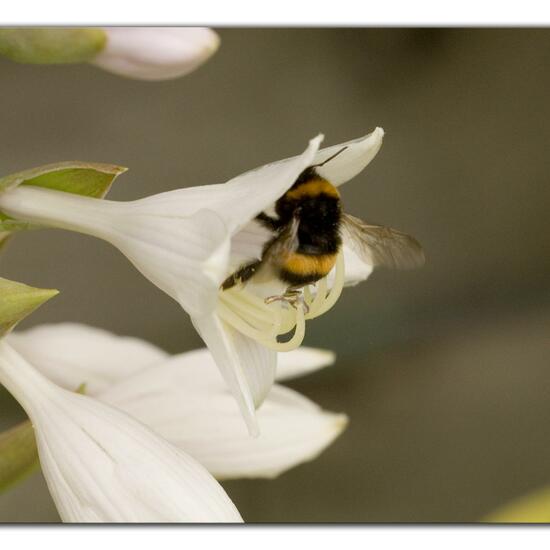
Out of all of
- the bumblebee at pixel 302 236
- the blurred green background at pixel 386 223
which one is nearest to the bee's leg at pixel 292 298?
the bumblebee at pixel 302 236

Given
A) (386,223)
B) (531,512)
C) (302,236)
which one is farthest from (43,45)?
(386,223)

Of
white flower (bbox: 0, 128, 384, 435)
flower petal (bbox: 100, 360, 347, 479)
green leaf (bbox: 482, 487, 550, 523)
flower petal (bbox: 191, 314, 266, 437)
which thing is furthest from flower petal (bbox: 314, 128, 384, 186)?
green leaf (bbox: 482, 487, 550, 523)

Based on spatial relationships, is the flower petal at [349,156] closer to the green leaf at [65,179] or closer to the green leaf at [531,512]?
the green leaf at [65,179]

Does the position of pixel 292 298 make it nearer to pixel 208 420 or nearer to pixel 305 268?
pixel 305 268

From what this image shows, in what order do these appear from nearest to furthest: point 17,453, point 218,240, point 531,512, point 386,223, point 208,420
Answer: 1. point 218,240
2. point 17,453
3. point 208,420
4. point 531,512
5. point 386,223

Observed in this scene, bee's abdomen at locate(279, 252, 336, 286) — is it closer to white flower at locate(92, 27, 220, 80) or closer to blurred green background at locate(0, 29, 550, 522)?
white flower at locate(92, 27, 220, 80)
